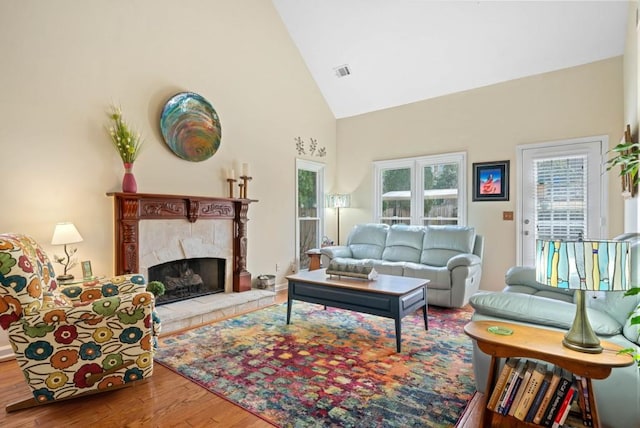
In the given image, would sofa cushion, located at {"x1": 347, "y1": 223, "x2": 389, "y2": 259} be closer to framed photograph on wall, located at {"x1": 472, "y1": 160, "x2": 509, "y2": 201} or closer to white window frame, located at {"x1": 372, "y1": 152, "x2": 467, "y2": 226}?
white window frame, located at {"x1": 372, "y1": 152, "x2": 467, "y2": 226}

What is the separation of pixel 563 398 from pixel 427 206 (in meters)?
4.01

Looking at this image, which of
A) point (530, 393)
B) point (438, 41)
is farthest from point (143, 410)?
point (438, 41)

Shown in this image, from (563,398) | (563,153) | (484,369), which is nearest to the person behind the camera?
(563,398)

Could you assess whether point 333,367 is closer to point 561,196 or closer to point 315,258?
point 315,258

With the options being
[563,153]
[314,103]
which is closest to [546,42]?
[563,153]

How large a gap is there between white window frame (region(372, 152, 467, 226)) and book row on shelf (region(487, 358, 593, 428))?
3.54 metres

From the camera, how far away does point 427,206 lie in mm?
5477

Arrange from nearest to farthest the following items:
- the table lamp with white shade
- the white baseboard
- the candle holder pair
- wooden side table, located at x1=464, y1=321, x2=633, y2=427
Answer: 1. wooden side table, located at x1=464, y1=321, x2=633, y2=427
2. the white baseboard
3. the table lamp with white shade
4. the candle holder pair

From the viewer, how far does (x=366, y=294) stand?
3049 mm

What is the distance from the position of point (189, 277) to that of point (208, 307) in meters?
0.66

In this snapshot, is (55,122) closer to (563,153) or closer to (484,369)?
(484,369)

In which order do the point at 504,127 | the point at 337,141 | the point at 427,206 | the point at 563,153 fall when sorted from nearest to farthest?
the point at 563,153 → the point at 504,127 → the point at 427,206 → the point at 337,141

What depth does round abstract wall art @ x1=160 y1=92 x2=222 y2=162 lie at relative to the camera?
12.8 ft

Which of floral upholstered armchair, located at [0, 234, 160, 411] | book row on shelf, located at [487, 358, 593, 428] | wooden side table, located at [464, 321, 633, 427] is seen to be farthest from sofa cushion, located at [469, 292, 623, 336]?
floral upholstered armchair, located at [0, 234, 160, 411]
